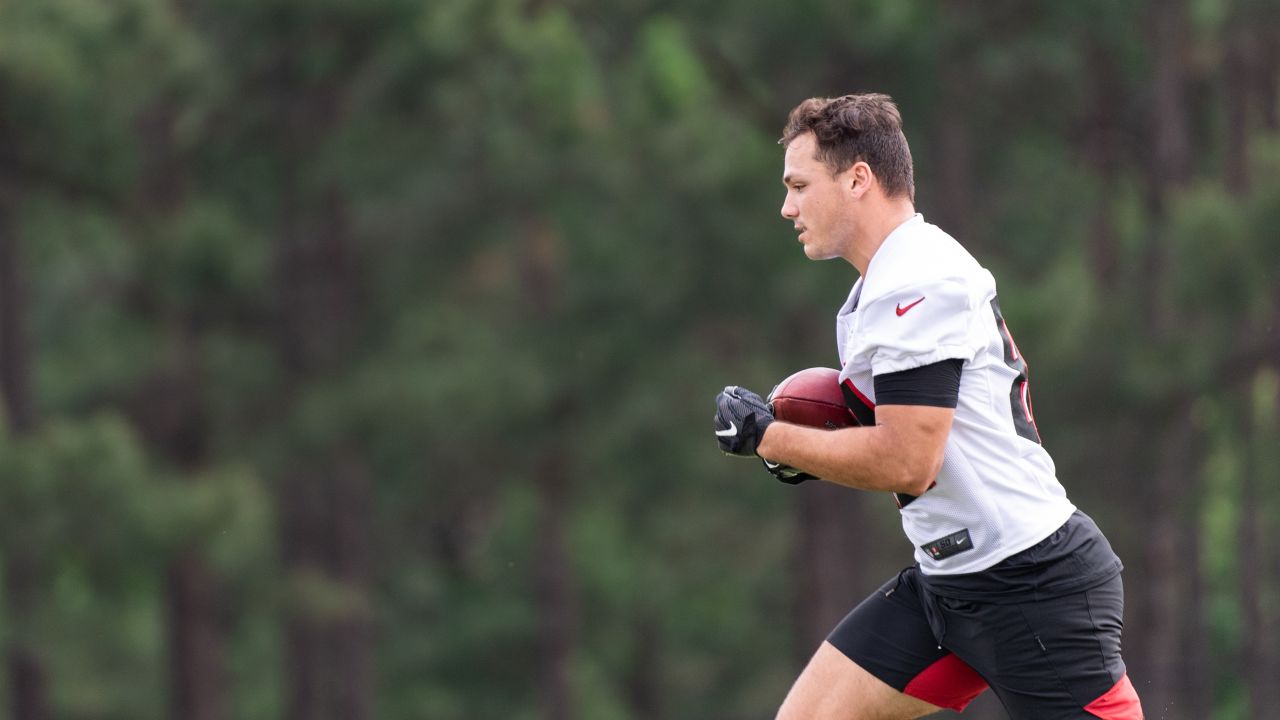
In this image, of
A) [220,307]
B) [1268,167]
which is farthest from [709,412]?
[1268,167]

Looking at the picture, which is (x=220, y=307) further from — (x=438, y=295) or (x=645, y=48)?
(x=645, y=48)

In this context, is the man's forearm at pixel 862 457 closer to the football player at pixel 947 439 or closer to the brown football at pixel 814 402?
the football player at pixel 947 439

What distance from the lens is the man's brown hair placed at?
4.16 m

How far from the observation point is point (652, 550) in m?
23.6

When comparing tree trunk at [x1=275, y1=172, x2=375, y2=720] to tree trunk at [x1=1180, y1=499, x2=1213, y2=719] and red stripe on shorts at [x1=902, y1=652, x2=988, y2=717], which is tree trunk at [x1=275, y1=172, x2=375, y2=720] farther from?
red stripe on shorts at [x1=902, y1=652, x2=988, y2=717]

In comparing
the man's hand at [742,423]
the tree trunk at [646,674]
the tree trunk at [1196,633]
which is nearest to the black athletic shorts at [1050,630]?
the man's hand at [742,423]

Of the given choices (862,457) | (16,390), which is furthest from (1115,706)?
(16,390)

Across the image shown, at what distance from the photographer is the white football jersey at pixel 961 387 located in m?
3.95

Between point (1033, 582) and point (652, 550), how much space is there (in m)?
19.6

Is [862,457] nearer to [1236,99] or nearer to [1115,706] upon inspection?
[1115,706]

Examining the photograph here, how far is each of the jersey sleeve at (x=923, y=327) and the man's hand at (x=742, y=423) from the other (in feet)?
1.24

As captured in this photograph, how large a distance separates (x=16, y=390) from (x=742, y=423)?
1412 cm

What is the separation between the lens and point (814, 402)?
173 inches

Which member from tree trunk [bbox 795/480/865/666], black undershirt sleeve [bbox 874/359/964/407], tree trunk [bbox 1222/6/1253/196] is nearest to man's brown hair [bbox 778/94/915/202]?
black undershirt sleeve [bbox 874/359/964/407]
